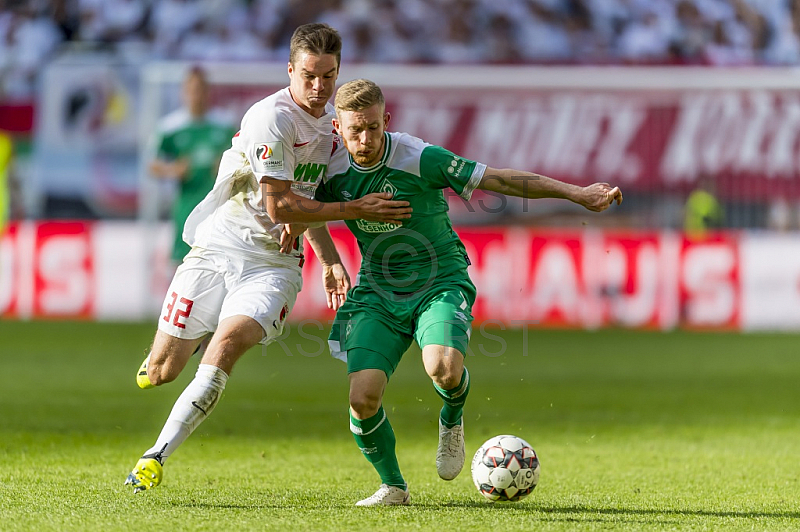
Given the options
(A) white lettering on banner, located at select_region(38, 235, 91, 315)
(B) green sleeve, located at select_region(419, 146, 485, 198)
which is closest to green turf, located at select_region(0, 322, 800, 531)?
(B) green sleeve, located at select_region(419, 146, 485, 198)

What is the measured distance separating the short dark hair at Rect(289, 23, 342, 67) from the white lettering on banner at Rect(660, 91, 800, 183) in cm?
1381

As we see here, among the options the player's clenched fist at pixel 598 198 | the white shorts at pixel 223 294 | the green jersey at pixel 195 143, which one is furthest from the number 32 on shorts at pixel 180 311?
the green jersey at pixel 195 143

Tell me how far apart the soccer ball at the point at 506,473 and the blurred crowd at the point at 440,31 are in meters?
16.0

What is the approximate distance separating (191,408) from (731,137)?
14.9 metres

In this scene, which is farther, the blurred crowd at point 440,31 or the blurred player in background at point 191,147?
the blurred crowd at point 440,31

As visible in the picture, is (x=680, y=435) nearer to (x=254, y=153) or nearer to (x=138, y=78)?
(x=254, y=153)

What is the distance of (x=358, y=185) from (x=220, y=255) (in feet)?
2.55

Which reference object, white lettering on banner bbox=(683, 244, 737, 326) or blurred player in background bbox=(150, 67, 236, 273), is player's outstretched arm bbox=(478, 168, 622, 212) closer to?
blurred player in background bbox=(150, 67, 236, 273)

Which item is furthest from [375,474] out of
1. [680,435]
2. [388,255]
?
[680,435]

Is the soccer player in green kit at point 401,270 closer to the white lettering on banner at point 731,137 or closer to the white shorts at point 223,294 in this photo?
the white shorts at point 223,294

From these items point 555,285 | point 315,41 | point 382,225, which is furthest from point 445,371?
point 555,285

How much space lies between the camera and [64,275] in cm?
1599

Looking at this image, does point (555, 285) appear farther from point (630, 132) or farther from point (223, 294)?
point (223, 294)

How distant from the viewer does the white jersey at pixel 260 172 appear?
5.28m
